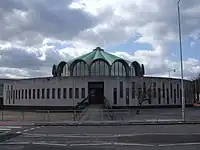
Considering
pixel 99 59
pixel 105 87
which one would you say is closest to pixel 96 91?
pixel 105 87

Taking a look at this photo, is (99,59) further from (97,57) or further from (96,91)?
(96,91)

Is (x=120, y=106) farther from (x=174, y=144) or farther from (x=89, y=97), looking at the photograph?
(x=174, y=144)

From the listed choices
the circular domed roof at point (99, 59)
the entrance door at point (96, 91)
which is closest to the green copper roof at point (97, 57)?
the circular domed roof at point (99, 59)

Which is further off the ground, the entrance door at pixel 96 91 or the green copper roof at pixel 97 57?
the green copper roof at pixel 97 57

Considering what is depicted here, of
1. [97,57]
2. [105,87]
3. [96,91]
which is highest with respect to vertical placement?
[97,57]

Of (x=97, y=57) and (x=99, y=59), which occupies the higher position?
(x=97, y=57)

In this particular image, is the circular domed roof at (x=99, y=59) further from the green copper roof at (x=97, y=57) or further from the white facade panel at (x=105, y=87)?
the white facade panel at (x=105, y=87)

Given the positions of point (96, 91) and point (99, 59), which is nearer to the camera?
point (96, 91)

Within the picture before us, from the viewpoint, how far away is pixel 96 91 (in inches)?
2203

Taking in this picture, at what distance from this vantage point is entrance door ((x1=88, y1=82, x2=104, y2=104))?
182ft

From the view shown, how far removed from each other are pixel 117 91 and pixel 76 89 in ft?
23.4

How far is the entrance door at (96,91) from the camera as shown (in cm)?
5534

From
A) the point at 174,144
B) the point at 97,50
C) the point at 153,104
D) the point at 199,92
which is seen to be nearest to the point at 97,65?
the point at 97,50

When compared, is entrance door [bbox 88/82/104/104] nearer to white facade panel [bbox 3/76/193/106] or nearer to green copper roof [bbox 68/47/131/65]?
white facade panel [bbox 3/76/193/106]
